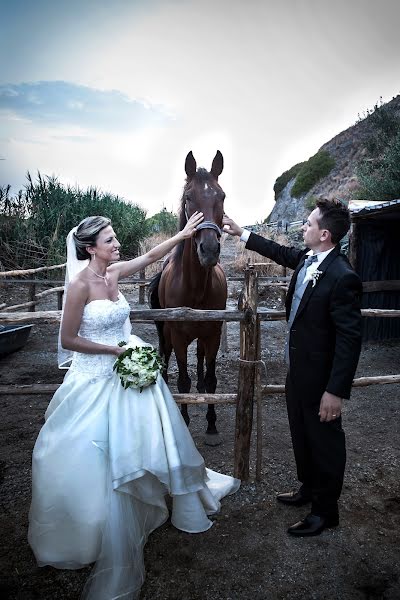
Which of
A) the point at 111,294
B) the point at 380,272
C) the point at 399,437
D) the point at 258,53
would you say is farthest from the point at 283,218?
the point at 111,294

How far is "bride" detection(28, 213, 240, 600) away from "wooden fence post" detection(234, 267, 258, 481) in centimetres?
74

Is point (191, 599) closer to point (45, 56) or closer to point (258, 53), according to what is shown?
point (45, 56)

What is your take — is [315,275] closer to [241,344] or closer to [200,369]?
[241,344]

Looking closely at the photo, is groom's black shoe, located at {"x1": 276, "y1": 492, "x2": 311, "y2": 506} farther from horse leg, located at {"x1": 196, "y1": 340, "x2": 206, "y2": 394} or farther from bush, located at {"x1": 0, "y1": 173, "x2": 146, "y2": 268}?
bush, located at {"x1": 0, "y1": 173, "x2": 146, "y2": 268}

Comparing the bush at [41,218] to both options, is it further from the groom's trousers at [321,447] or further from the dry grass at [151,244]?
the groom's trousers at [321,447]

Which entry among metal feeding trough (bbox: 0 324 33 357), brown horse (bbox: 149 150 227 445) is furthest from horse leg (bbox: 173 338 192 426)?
metal feeding trough (bbox: 0 324 33 357)

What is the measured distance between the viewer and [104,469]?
2.25 metres

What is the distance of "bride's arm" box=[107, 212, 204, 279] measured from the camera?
2939 millimetres

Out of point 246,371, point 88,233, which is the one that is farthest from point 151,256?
point 246,371

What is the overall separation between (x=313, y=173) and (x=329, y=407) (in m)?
31.6

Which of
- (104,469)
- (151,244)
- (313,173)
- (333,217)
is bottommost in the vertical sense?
(104,469)

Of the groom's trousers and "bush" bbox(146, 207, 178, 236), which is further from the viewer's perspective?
"bush" bbox(146, 207, 178, 236)

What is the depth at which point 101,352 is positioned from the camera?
99.1 inches

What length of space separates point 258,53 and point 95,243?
40.9ft
